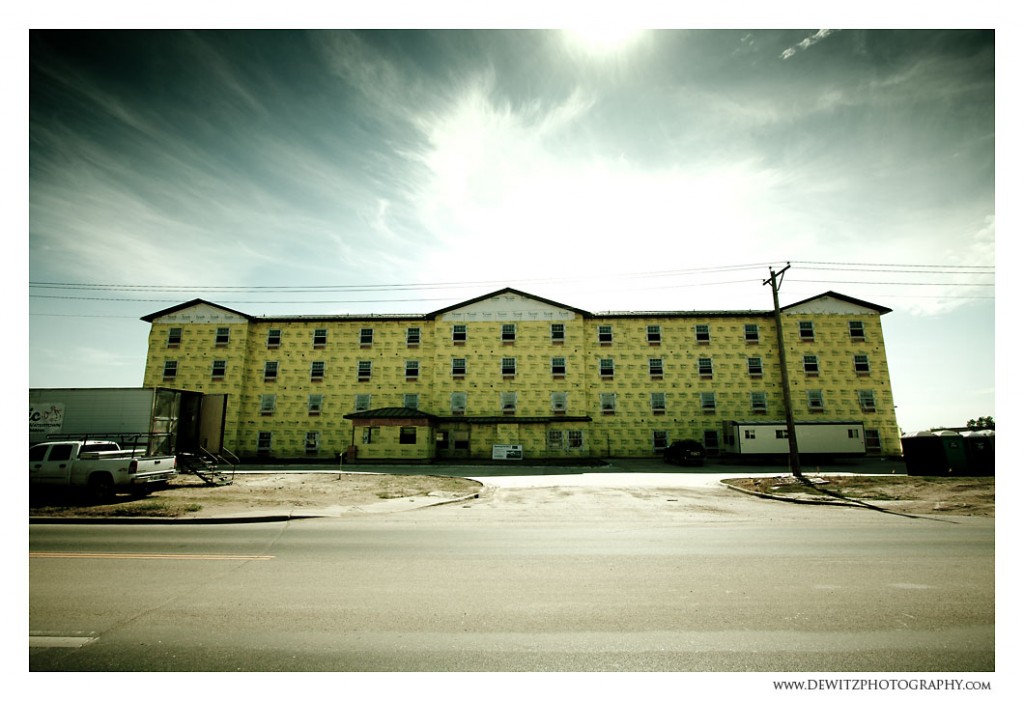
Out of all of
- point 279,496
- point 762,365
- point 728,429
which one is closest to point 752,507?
point 279,496

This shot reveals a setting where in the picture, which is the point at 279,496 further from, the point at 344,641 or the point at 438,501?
the point at 344,641

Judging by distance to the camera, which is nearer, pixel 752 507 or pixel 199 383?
pixel 752 507

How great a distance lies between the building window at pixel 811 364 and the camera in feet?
115

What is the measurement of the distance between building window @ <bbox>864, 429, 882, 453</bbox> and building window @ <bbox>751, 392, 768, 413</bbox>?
6983 millimetres

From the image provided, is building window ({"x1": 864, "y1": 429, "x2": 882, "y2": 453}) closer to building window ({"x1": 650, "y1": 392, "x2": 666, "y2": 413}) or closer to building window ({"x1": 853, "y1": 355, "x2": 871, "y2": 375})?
building window ({"x1": 853, "y1": 355, "x2": 871, "y2": 375})

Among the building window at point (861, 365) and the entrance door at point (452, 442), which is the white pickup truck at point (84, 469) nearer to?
the entrance door at point (452, 442)

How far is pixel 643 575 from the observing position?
6262mm

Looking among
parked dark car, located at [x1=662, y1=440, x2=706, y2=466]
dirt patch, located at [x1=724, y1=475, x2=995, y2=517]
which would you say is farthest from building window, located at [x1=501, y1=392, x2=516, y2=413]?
dirt patch, located at [x1=724, y1=475, x2=995, y2=517]

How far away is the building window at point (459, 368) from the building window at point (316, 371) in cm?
1086

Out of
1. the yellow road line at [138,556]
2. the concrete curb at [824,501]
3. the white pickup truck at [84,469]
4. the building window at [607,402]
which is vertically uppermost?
the building window at [607,402]

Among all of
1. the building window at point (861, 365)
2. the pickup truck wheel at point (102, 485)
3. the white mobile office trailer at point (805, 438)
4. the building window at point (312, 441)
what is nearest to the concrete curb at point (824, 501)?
the white mobile office trailer at point (805, 438)

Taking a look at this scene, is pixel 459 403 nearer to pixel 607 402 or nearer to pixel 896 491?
pixel 607 402
